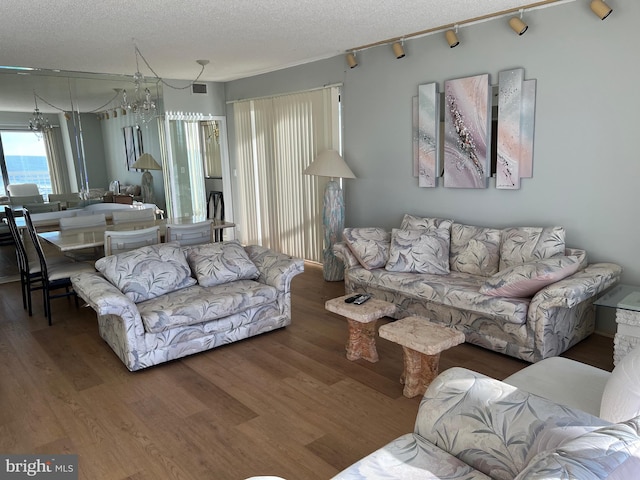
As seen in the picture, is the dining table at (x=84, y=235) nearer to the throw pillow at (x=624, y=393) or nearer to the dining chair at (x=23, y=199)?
the dining chair at (x=23, y=199)

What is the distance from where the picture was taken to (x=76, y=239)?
167 inches

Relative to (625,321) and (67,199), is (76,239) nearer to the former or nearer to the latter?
(67,199)

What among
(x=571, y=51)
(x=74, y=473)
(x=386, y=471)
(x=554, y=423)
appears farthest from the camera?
(x=571, y=51)

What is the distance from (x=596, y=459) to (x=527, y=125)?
10.9 feet

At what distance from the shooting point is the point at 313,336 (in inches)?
152

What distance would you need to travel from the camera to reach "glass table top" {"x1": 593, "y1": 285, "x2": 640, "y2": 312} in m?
2.82

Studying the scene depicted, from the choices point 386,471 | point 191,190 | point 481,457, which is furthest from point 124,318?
point 191,190

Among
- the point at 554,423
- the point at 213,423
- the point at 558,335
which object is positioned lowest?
the point at 213,423

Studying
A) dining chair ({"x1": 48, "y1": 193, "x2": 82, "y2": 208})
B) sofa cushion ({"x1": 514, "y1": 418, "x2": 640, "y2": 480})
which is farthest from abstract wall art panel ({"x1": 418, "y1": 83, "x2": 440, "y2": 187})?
dining chair ({"x1": 48, "y1": 193, "x2": 82, "y2": 208})

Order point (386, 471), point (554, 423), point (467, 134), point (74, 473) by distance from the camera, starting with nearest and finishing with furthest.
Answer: point (554, 423)
point (386, 471)
point (74, 473)
point (467, 134)

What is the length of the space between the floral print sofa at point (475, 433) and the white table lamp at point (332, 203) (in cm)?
343

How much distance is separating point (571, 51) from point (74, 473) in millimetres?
4169

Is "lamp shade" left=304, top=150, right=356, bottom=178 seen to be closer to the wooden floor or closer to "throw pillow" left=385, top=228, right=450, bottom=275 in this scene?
"throw pillow" left=385, top=228, right=450, bottom=275

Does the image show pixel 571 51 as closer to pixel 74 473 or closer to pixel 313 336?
pixel 313 336
